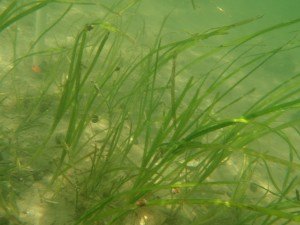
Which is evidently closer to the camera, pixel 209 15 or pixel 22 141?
pixel 22 141

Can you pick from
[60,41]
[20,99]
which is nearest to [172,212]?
[20,99]

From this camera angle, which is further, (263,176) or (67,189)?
(263,176)

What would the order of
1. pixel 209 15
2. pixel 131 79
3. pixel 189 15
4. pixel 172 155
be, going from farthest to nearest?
pixel 209 15, pixel 189 15, pixel 131 79, pixel 172 155

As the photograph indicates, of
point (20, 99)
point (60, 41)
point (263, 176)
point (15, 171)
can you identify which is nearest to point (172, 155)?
point (15, 171)

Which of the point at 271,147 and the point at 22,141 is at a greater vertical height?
the point at 22,141

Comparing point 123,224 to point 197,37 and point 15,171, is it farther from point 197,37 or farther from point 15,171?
point 197,37

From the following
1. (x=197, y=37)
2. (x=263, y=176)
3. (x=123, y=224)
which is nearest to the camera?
A: (x=197, y=37)

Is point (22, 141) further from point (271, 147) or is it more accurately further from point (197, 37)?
point (271, 147)

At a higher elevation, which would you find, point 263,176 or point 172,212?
point 172,212

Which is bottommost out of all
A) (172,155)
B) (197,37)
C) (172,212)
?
(172,212)
